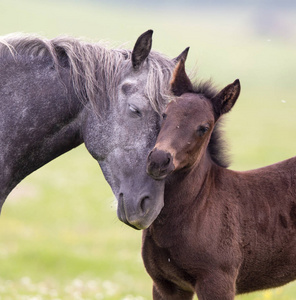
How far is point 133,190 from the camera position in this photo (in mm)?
4980

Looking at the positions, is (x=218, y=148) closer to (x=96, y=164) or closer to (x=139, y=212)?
(x=139, y=212)

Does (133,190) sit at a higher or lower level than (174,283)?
higher

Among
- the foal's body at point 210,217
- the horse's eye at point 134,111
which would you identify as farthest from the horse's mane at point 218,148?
the horse's eye at point 134,111

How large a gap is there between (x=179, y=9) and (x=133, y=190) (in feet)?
325

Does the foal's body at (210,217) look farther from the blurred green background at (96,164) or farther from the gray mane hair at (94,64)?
the blurred green background at (96,164)

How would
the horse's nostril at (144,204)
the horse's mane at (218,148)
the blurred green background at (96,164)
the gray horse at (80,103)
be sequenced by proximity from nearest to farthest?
the horse's nostril at (144,204) < the gray horse at (80,103) < the horse's mane at (218,148) < the blurred green background at (96,164)

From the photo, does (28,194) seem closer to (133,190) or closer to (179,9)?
(133,190)

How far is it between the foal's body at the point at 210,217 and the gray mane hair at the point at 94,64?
0.17 m

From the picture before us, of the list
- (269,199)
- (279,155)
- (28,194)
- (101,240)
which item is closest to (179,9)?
(279,155)

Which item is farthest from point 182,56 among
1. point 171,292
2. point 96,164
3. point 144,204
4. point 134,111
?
point 96,164

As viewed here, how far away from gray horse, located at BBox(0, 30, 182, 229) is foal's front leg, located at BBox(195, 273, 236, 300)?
957mm

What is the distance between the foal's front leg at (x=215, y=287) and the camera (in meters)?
5.00

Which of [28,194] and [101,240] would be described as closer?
[101,240]

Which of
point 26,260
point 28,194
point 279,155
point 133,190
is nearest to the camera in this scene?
point 133,190
